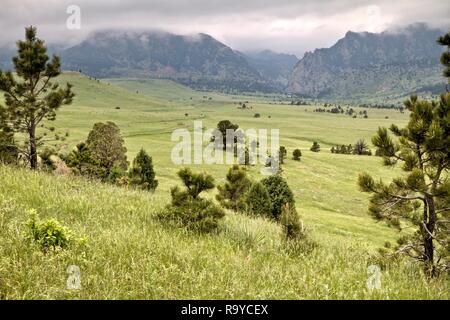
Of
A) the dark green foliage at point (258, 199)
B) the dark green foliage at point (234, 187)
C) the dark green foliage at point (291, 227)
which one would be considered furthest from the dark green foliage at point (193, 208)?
the dark green foliage at point (234, 187)

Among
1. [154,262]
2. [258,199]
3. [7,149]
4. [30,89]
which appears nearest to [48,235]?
[154,262]

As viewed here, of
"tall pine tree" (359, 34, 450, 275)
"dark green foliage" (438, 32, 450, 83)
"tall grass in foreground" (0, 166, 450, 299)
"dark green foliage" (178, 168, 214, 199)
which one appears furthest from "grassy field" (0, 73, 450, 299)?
"dark green foliage" (438, 32, 450, 83)

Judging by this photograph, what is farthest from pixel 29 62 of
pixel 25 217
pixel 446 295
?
pixel 446 295

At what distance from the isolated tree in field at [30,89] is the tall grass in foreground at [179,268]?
58.9 ft

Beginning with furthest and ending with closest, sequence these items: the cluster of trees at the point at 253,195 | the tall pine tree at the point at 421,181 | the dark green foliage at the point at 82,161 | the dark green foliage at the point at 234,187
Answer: the dark green foliage at the point at 82,161, the dark green foliage at the point at 234,187, the cluster of trees at the point at 253,195, the tall pine tree at the point at 421,181

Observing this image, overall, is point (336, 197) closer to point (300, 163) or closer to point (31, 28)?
point (300, 163)

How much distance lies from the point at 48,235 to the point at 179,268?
256 centimetres

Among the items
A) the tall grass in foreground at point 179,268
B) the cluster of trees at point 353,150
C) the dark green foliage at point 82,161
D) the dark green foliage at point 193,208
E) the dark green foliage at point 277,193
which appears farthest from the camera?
the cluster of trees at point 353,150

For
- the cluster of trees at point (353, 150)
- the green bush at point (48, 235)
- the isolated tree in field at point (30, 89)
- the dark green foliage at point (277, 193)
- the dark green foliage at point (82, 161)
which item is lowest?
the cluster of trees at point (353, 150)

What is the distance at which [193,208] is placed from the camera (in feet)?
38.3

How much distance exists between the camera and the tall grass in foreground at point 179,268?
20.9 ft

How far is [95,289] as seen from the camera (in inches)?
248

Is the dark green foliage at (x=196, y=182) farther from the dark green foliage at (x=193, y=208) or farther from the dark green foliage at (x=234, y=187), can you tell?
the dark green foliage at (x=234, y=187)
